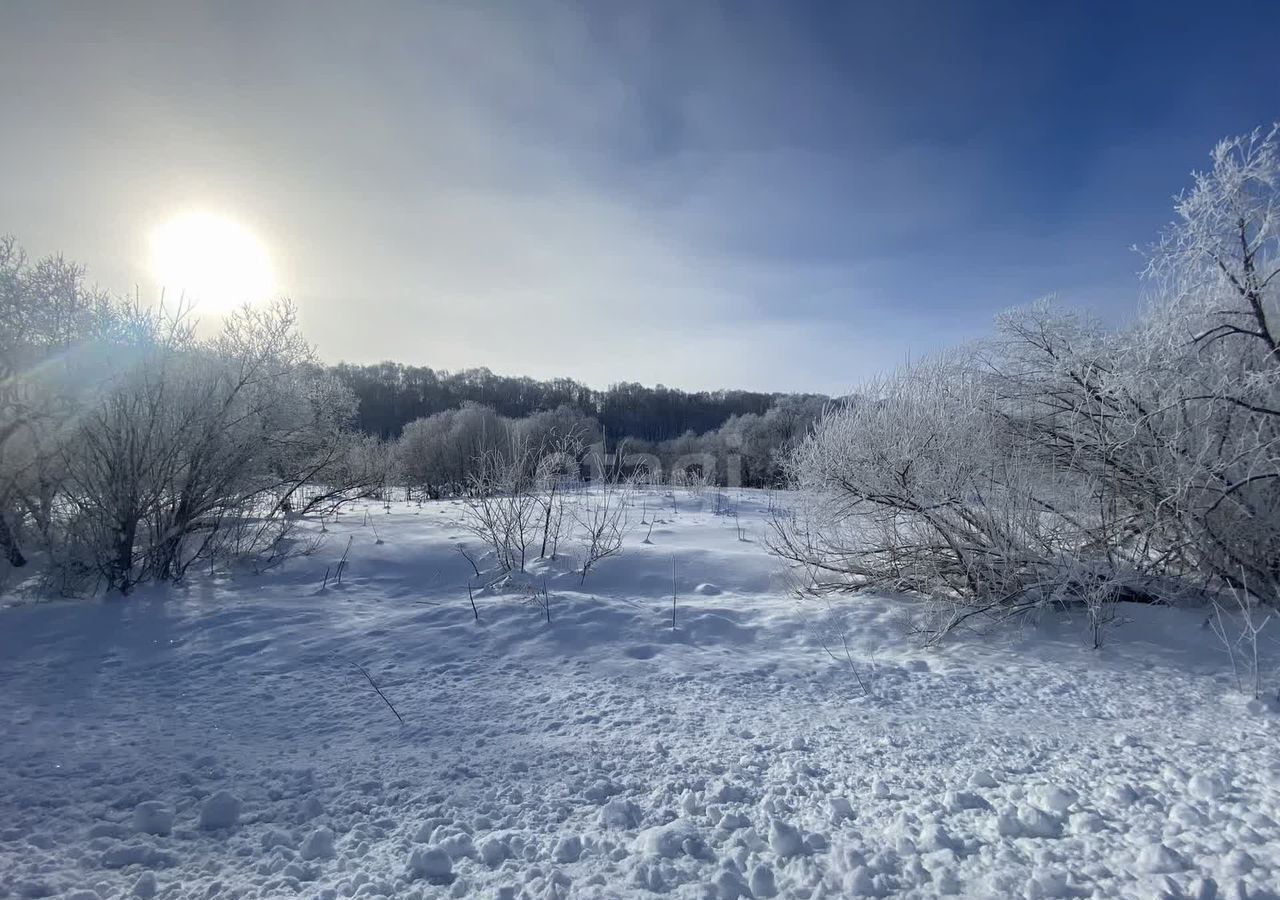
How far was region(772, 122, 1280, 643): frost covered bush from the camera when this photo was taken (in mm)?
4848

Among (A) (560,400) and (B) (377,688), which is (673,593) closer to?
(B) (377,688)

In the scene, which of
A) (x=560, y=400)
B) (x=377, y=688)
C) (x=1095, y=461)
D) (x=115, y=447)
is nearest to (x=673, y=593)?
(x=377, y=688)

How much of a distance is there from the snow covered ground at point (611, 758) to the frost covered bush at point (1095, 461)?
65 centimetres

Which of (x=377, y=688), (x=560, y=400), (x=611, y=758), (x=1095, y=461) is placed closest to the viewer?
(x=611, y=758)

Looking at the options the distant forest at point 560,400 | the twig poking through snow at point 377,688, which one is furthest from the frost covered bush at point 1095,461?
the distant forest at point 560,400

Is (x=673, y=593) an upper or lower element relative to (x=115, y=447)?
lower

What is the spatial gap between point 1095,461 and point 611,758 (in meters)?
5.43

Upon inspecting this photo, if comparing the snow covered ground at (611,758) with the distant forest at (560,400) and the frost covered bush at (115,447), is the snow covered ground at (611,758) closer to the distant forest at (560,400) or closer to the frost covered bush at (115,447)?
the frost covered bush at (115,447)

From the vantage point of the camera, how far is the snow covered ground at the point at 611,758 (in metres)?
2.29

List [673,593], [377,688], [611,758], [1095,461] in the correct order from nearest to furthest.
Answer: [611,758], [377,688], [1095,461], [673,593]

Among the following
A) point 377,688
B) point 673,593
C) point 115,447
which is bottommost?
point 377,688

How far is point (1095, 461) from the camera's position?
5574 millimetres

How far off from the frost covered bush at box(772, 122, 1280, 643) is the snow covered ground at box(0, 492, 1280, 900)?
65 cm

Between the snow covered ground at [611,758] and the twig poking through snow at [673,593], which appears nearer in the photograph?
the snow covered ground at [611,758]
